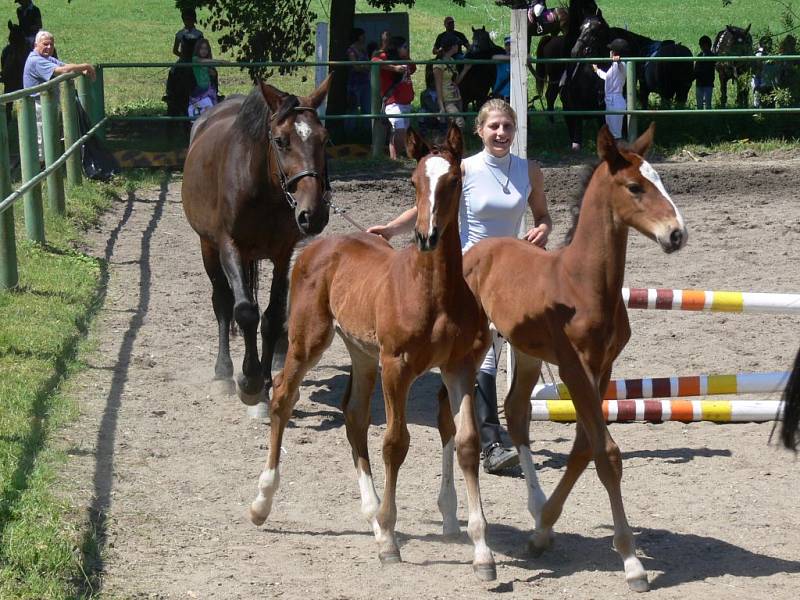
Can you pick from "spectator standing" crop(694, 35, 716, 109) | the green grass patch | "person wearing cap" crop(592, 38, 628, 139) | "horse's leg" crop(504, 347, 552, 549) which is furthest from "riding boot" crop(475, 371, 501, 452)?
"spectator standing" crop(694, 35, 716, 109)

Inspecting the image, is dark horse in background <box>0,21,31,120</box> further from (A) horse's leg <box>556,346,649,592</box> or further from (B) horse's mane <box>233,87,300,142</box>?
(A) horse's leg <box>556,346,649,592</box>

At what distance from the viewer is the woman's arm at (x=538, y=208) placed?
5844 millimetres

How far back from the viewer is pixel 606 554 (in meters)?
4.93

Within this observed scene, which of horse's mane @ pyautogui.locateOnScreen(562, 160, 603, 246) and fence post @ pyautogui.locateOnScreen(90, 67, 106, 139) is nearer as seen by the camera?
horse's mane @ pyautogui.locateOnScreen(562, 160, 603, 246)

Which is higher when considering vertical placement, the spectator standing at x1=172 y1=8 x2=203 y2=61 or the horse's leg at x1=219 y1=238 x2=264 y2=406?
the spectator standing at x1=172 y1=8 x2=203 y2=61

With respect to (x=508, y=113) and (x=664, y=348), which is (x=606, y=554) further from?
(x=664, y=348)

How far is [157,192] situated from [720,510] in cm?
1025

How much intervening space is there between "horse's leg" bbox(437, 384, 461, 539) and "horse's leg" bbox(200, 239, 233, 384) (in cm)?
270

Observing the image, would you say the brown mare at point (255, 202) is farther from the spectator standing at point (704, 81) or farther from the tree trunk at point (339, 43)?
the spectator standing at point (704, 81)

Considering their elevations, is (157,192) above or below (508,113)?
below

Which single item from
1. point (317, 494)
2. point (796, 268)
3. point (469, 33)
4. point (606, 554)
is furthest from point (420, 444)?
point (469, 33)

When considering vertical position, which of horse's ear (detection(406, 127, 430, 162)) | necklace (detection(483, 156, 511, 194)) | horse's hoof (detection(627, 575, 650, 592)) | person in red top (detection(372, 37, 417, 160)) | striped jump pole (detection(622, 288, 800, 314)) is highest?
horse's ear (detection(406, 127, 430, 162))

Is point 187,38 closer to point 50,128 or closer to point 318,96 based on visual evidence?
point 50,128

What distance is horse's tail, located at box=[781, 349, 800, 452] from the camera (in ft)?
14.4
